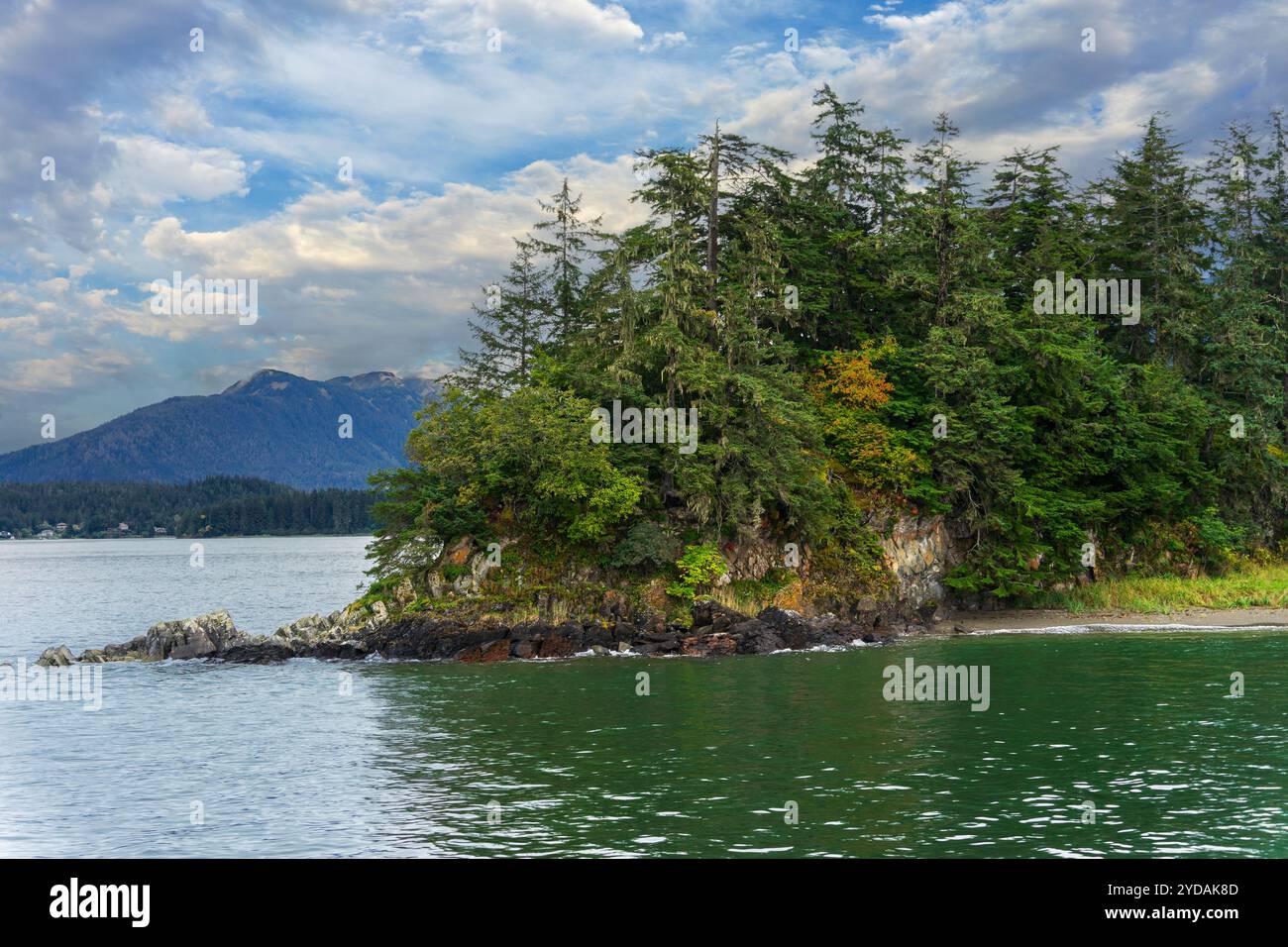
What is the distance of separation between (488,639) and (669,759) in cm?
2355

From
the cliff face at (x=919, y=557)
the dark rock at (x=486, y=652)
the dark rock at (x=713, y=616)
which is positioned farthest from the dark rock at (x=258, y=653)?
the cliff face at (x=919, y=557)

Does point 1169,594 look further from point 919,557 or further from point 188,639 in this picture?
point 188,639

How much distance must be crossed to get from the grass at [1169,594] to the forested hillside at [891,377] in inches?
62.2

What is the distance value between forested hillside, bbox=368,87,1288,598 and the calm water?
10801mm

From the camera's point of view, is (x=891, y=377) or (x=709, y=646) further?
(x=891, y=377)

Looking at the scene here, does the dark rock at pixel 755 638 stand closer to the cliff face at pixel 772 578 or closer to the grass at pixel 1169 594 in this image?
the cliff face at pixel 772 578

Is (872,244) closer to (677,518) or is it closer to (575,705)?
(677,518)

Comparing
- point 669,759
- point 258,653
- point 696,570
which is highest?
point 696,570

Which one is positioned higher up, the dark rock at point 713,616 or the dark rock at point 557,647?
the dark rock at point 713,616

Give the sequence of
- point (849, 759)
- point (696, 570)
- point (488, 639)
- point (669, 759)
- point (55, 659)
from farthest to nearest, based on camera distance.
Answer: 1. point (696, 570)
2. point (488, 639)
3. point (55, 659)
4. point (669, 759)
5. point (849, 759)

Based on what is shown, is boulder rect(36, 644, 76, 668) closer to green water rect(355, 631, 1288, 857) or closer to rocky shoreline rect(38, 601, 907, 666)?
rocky shoreline rect(38, 601, 907, 666)

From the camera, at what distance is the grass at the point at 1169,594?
55969mm

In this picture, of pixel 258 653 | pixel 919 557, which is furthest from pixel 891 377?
pixel 258 653

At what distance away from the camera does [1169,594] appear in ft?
189
